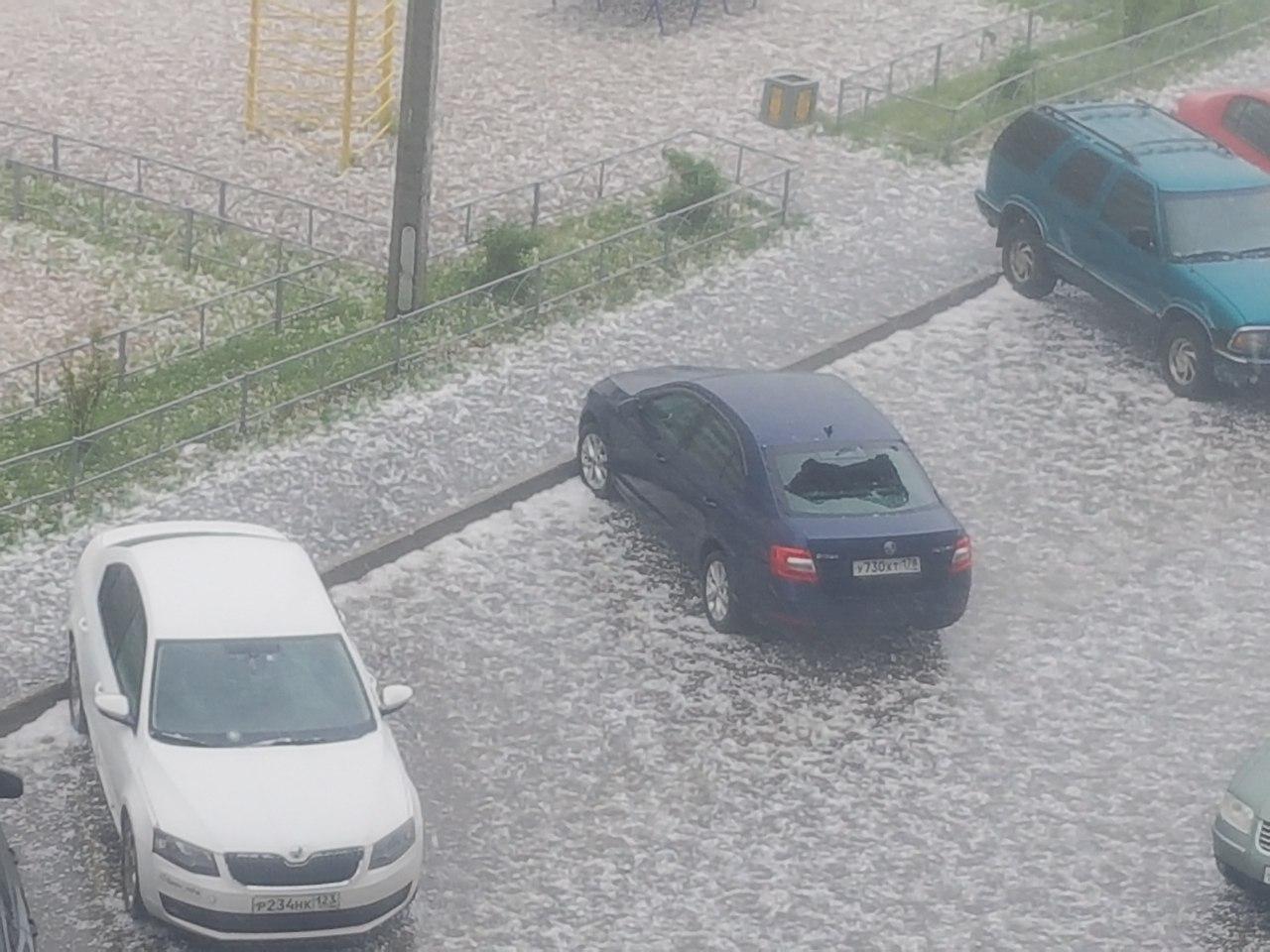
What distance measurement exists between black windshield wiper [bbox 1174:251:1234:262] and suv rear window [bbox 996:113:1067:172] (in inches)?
78.1

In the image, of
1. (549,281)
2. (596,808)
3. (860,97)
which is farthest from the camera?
(860,97)

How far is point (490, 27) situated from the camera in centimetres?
2955

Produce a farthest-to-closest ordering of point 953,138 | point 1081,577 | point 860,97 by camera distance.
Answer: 1. point 860,97
2. point 953,138
3. point 1081,577

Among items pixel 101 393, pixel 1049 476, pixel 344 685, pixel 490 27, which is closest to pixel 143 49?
pixel 490 27

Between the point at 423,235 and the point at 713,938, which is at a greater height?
the point at 423,235

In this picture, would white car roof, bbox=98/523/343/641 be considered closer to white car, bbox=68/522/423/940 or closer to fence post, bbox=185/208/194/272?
white car, bbox=68/522/423/940

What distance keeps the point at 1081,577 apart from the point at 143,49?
53.4ft

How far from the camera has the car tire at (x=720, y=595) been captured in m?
15.3

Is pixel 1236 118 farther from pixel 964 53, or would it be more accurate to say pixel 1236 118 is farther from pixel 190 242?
pixel 190 242

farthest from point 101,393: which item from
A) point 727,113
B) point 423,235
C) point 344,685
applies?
point 727,113

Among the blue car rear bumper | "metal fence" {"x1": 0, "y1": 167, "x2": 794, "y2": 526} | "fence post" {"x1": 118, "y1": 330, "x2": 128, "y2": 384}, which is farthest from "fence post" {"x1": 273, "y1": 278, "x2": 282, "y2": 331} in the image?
the blue car rear bumper

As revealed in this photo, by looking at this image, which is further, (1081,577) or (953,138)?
(953,138)

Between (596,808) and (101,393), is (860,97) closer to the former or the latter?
(101,393)

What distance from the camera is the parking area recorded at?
12656mm
